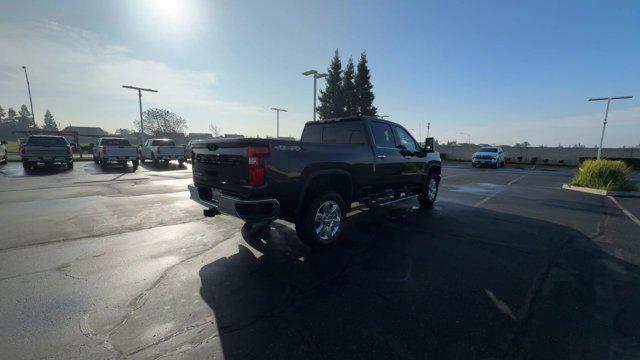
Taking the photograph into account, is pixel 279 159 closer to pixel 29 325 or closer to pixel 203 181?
pixel 203 181

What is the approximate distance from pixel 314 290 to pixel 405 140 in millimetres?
4712

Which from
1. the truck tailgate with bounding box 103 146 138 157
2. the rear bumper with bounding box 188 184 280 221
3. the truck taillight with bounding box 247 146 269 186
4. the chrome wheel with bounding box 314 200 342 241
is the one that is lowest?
the chrome wheel with bounding box 314 200 342 241

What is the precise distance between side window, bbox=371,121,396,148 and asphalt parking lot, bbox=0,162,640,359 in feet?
5.70

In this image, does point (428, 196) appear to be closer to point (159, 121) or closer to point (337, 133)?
point (337, 133)

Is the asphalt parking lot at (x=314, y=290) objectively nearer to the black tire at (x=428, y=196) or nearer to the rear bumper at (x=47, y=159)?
the black tire at (x=428, y=196)

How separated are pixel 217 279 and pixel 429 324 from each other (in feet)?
8.09

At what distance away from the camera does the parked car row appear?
583 inches

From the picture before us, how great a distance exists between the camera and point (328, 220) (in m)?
4.76

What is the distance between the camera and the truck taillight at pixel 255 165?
376 cm

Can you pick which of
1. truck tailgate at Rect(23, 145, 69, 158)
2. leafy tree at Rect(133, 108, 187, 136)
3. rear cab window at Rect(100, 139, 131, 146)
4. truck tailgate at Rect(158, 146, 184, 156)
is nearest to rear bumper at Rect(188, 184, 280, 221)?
truck tailgate at Rect(23, 145, 69, 158)

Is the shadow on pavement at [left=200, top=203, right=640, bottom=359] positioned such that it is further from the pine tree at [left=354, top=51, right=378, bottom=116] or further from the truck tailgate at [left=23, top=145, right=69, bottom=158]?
the pine tree at [left=354, top=51, right=378, bottom=116]

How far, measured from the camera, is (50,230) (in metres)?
5.27

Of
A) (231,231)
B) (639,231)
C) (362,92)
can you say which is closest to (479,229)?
(639,231)

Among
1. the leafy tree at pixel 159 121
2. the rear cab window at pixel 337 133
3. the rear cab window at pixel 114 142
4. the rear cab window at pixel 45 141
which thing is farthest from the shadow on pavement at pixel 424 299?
the leafy tree at pixel 159 121
